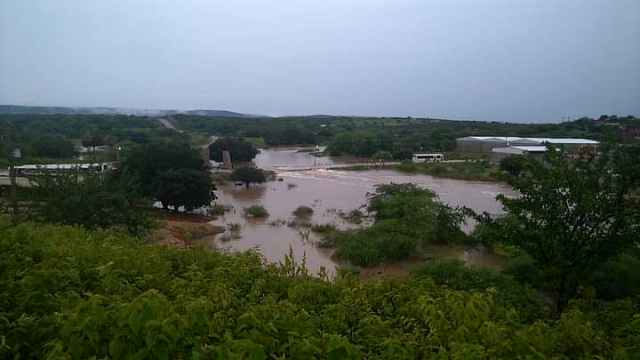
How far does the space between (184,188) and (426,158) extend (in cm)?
3086

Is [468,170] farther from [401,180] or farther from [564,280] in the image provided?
[564,280]

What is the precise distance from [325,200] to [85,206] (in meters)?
16.6

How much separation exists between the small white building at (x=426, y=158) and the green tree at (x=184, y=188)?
28295 millimetres

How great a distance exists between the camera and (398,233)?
1600cm

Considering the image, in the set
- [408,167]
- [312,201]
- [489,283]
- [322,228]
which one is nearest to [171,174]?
[322,228]

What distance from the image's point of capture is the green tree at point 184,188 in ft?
68.6

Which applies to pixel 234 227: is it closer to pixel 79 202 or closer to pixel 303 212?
pixel 303 212

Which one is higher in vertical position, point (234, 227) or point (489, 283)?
point (489, 283)

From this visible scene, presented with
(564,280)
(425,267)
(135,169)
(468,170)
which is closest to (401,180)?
(468,170)

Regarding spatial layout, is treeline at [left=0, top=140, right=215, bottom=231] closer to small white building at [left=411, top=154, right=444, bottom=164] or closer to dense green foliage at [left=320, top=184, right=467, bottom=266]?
dense green foliage at [left=320, top=184, right=467, bottom=266]

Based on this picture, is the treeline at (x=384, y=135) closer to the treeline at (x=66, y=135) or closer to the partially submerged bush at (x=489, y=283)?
the treeline at (x=66, y=135)

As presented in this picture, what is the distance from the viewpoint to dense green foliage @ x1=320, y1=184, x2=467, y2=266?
50.7 feet

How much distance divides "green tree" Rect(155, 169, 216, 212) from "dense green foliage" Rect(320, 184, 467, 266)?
6251mm

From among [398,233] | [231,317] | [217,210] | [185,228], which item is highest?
[231,317]
